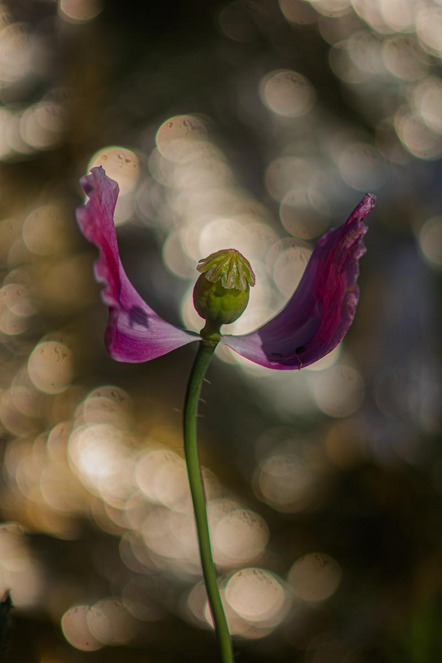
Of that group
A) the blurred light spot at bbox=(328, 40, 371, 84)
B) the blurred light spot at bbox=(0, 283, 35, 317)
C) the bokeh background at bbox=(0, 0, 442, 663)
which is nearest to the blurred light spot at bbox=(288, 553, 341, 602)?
the bokeh background at bbox=(0, 0, 442, 663)

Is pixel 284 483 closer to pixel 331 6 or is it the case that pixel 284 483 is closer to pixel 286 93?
pixel 286 93

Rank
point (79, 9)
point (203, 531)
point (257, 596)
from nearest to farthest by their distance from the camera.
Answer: point (203, 531) < point (257, 596) < point (79, 9)

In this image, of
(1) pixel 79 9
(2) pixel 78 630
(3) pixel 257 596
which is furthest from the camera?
(1) pixel 79 9

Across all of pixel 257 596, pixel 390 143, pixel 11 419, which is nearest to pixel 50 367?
pixel 11 419

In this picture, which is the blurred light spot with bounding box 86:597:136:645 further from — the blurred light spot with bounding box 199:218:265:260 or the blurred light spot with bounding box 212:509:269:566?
the blurred light spot with bounding box 199:218:265:260

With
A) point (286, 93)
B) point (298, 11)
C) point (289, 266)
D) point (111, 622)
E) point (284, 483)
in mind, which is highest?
point (298, 11)
